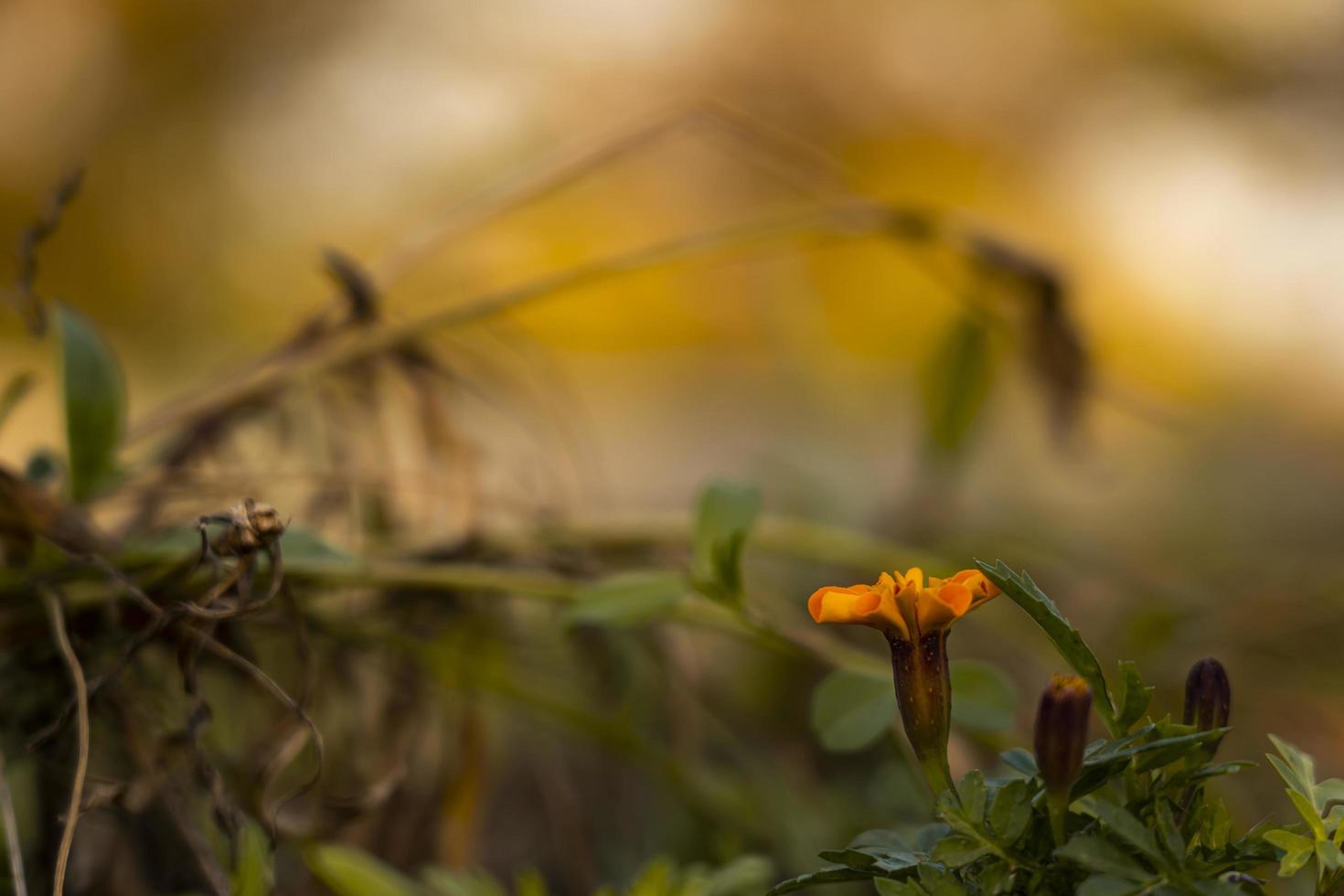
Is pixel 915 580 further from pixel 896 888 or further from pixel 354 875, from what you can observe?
pixel 354 875

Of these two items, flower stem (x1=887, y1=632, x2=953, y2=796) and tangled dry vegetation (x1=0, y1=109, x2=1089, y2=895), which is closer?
flower stem (x1=887, y1=632, x2=953, y2=796)

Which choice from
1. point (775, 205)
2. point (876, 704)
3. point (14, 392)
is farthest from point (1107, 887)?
point (775, 205)

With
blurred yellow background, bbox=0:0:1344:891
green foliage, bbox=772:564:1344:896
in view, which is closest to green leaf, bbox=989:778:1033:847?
green foliage, bbox=772:564:1344:896

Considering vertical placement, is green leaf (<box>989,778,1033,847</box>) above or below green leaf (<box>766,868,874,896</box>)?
above

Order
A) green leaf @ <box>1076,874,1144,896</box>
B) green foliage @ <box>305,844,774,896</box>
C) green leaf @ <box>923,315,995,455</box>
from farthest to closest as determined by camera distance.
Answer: green leaf @ <box>923,315,995,455</box> → green foliage @ <box>305,844,774,896</box> → green leaf @ <box>1076,874,1144,896</box>

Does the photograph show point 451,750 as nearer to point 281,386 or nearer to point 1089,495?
point 281,386

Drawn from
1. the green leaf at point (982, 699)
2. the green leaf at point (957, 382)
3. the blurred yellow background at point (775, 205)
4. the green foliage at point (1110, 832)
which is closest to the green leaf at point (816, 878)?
the green foliage at point (1110, 832)

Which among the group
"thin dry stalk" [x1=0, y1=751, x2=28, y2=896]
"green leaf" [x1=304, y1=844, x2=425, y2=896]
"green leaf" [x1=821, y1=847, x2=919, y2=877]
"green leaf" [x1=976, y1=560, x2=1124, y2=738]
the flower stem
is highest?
"green leaf" [x1=976, y1=560, x2=1124, y2=738]

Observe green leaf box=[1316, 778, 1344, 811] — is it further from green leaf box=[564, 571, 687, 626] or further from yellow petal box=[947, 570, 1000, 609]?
green leaf box=[564, 571, 687, 626]
